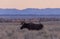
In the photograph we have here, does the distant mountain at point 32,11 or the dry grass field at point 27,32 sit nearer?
the dry grass field at point 27,32

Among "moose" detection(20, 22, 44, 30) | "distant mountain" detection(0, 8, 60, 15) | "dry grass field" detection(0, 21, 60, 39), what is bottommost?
"dry grass field" detection(0, 21, 60, 39)

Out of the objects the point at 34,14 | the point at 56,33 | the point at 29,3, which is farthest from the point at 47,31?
the point at 29,3

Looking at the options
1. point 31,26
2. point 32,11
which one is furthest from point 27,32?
point 32,11

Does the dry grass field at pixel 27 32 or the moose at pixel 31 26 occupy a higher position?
the moose at pixel 31 26

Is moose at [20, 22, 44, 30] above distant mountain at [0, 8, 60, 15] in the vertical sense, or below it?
below

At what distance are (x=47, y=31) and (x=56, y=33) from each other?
0.26 ft

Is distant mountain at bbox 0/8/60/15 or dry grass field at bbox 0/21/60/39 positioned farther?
distant mountain at bbox 0/8/60/15

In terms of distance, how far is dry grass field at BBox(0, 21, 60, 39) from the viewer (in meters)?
1.66

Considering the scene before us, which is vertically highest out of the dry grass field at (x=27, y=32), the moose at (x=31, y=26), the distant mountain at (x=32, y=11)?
the distant mountain at (x=32, y=11)

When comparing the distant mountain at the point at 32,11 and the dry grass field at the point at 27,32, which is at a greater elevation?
the distant mountain at the point at 32,11

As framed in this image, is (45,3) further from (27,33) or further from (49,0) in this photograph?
(27,33)

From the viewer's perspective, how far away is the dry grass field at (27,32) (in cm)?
166

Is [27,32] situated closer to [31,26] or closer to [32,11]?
[31,26]

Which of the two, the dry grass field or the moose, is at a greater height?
the moose
